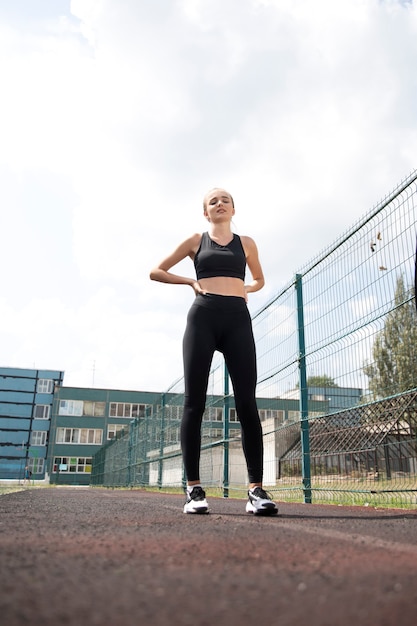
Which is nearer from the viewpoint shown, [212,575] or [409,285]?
[212,575]

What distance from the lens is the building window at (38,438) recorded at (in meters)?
59.5

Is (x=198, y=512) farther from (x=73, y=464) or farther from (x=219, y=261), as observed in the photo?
(x=73, y=464)

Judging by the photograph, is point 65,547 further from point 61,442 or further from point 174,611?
point 61,442

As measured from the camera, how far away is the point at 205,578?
46.5 inches

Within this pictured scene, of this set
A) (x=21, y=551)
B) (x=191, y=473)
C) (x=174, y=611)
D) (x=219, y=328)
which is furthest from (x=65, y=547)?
(x=219, y=328)

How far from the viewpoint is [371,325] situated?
4320 mm

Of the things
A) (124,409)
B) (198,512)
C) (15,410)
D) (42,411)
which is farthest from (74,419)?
(198,512)

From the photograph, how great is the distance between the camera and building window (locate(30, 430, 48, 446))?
59.5 m

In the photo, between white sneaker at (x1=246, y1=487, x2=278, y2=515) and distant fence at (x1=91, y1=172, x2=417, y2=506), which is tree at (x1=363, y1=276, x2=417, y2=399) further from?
white sneaker at (x1=246, y1=487, x2=278, y2=515)

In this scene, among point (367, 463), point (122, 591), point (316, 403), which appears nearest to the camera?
point (122, 591)

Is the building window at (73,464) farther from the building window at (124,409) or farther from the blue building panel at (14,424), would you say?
the blue building panel at (14,424)

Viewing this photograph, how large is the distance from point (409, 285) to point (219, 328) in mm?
1455

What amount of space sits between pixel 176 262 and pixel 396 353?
6.11 ft

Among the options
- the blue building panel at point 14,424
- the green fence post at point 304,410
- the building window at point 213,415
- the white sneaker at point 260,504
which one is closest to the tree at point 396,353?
the green fence post at point 304,410
